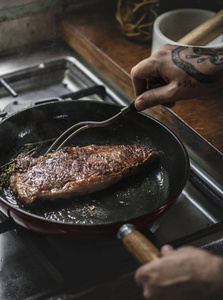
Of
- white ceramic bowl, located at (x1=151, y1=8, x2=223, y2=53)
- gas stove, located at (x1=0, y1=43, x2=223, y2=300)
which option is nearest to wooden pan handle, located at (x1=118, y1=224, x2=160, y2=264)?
gas stove, located at (x1=0, y1=43, x2=223, y2=300)

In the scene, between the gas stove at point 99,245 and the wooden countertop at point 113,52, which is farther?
the wooden countertop at point 113,52

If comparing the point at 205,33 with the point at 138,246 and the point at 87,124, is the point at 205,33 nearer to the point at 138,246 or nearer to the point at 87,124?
the point at 87,124

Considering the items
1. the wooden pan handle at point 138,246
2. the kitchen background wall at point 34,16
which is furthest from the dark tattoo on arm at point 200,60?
the kitchen background wall at point 34,16

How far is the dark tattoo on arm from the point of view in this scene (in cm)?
141

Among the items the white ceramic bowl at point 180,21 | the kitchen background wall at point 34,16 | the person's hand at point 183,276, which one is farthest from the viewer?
the kitchen background wall at point 34,16

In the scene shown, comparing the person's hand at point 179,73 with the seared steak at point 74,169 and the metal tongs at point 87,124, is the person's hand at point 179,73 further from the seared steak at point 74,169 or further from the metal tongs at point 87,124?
the seared steak at point 74,169

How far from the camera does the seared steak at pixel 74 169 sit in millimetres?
1363

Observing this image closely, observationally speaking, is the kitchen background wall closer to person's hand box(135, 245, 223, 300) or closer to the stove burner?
the stove burner

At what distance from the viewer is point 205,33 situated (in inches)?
70.1

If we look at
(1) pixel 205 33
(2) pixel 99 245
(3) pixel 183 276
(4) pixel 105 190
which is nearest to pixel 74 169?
(4) pixel 105 190

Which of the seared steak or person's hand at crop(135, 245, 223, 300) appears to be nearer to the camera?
person's hand at crop(135, 245, 223, 300)

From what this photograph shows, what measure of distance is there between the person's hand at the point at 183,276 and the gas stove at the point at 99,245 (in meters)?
0.32


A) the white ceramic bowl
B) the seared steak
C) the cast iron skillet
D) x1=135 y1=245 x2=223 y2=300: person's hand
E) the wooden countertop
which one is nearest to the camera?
x1=135 y1=245 x2=223 y2=300: person's hand

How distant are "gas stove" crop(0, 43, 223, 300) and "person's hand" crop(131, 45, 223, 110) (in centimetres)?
29
